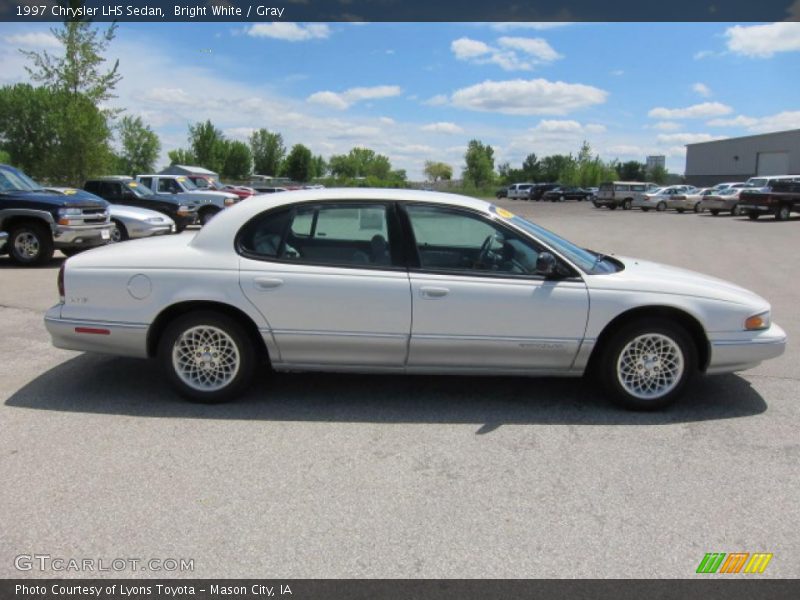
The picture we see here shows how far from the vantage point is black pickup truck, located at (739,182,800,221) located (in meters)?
29.8

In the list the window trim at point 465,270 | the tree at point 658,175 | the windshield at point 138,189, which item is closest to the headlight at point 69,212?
the windshield at point 138,189

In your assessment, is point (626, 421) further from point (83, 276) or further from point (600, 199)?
point (600, 199)

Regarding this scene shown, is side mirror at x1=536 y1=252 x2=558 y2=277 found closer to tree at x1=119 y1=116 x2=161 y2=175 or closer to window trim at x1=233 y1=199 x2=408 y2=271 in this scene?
window trim at x1=233 y1=199 x2=408 y2=271

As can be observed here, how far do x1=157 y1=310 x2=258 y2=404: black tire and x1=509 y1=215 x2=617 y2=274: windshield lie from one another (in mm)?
2185

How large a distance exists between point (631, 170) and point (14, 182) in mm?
106343

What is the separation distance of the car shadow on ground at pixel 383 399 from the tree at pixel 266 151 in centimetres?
8411

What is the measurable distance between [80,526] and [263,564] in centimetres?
97

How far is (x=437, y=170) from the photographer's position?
137 meters

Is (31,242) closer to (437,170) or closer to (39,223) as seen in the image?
(39,223)

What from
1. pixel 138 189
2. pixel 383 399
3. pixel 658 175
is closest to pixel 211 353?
pixel 383 399

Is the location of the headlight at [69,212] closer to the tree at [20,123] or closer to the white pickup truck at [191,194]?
the white pickup truck at [191,194]
